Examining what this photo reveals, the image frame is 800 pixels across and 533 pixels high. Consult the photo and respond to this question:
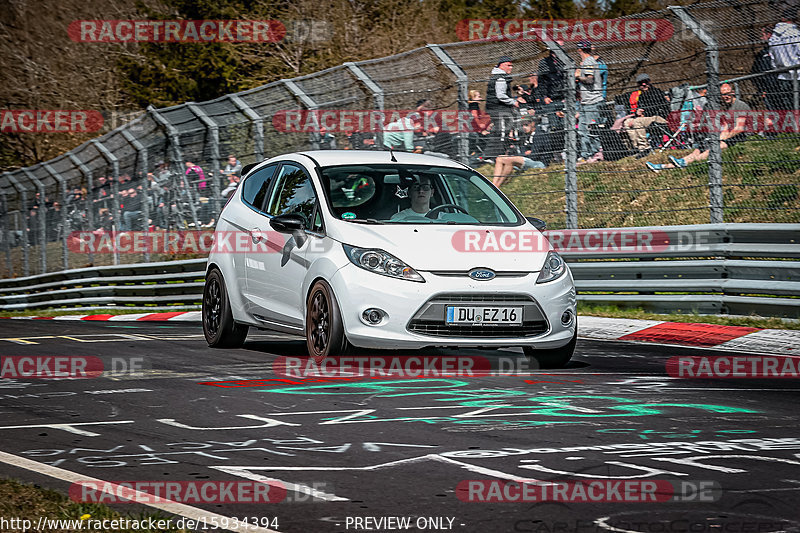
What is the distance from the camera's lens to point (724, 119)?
12945mm

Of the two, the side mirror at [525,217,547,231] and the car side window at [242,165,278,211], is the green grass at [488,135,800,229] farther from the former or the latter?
the car side window at [242,165,278,211]

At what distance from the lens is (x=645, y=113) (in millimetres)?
13945

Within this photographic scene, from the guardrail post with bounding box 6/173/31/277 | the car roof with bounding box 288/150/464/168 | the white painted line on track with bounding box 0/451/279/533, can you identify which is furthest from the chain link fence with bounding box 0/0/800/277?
the guardrail post with bounding box 6/173/31/277

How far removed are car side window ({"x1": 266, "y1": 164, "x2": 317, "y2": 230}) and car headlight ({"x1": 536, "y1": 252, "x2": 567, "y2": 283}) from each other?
6.21 ft

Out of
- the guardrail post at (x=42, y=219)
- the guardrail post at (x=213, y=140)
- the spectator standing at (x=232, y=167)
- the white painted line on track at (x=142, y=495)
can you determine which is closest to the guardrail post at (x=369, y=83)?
the guardrail post at (x=213, y=140)

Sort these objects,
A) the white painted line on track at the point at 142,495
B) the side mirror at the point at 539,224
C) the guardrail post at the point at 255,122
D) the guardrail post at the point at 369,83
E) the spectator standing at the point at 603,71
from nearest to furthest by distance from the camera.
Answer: the white painted line on track at the point at 142,495, the side mirror at the point at 539,224, the spectator standing at the point at 603,71, the guardrail post at the point at 369,83, the guardrail post at the point at 255,122

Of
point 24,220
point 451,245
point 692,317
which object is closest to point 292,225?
point 451,245

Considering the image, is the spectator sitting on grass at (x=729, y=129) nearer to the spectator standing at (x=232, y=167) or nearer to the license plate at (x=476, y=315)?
the license plate at (x=476, y=315)

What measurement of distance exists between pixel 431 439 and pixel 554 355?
3.41 m

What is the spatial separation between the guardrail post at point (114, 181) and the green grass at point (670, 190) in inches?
391

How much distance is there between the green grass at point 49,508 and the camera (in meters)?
4.50

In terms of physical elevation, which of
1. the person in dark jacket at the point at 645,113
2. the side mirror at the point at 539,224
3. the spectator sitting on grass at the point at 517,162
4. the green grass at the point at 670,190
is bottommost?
the side mirror at the point at 539,224

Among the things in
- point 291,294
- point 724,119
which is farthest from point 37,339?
point 724,119

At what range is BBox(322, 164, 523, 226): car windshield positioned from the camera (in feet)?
32.1
